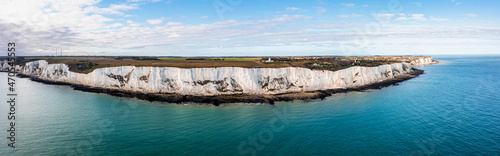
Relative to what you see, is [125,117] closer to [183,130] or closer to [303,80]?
[183,130]

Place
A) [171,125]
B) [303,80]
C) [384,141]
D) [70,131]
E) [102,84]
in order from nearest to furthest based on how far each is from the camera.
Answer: [384,141] < [70,131] < [171,125] < [303,80] < [102,84]

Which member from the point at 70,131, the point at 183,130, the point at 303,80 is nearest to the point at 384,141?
the point at 183,130

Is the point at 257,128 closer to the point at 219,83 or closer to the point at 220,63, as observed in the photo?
the point at 219,83

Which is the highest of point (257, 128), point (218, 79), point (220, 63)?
point (220, 63)

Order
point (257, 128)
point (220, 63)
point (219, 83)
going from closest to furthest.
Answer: point (257, 128)
point (219, 83)
point (220, 63)

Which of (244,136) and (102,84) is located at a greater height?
(102,84)

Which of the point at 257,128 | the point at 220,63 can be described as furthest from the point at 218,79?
the point at 257,128

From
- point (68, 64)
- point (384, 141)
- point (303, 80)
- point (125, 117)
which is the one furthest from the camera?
point (68, 64)

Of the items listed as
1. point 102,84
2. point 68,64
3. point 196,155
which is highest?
point 68,64

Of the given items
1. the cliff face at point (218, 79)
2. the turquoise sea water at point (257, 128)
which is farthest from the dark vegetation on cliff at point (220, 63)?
the turquoise sea water at point (257, 128)
